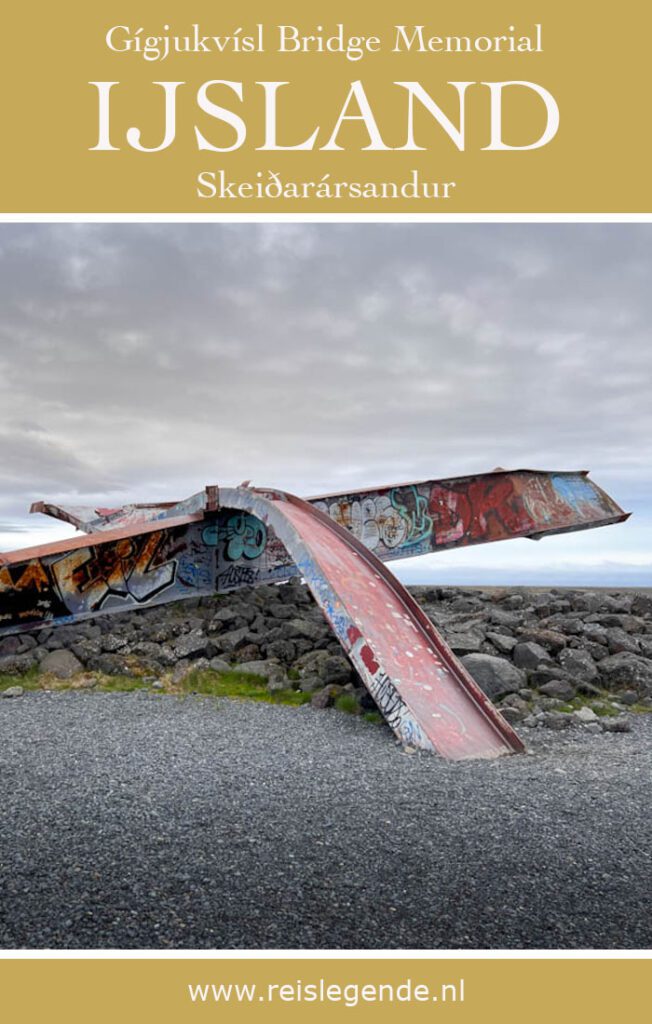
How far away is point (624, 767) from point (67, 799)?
499 cm

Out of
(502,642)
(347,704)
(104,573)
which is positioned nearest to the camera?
(347,704)

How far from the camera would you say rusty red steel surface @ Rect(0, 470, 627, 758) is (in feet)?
25.6

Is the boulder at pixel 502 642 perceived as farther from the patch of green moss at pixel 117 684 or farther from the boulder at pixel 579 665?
the patch of green moss at pixel 117 684

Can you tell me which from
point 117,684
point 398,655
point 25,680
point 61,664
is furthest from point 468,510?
point 25,680

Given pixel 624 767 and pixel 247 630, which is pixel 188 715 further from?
pixel 624 767

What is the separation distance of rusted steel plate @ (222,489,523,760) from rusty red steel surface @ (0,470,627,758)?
16 mm

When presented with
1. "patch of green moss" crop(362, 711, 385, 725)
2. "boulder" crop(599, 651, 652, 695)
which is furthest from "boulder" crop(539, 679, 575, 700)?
"patch of green moss" crop(362, 711, 385, 725)

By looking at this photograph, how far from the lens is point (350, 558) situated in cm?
1030

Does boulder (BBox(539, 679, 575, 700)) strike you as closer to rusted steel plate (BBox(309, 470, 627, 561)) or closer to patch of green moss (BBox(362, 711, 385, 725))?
patch of green moss (BBox(362, 711, 385, 725))

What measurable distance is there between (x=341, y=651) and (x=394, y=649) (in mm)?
2327

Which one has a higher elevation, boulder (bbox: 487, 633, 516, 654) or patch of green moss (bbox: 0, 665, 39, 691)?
boulder (bbox: 487, 633, 516, 654)

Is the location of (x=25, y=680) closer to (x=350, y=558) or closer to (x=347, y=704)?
(x=347, y=704)

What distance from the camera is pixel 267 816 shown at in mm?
4945

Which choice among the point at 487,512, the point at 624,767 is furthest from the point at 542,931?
the point at 487,512
